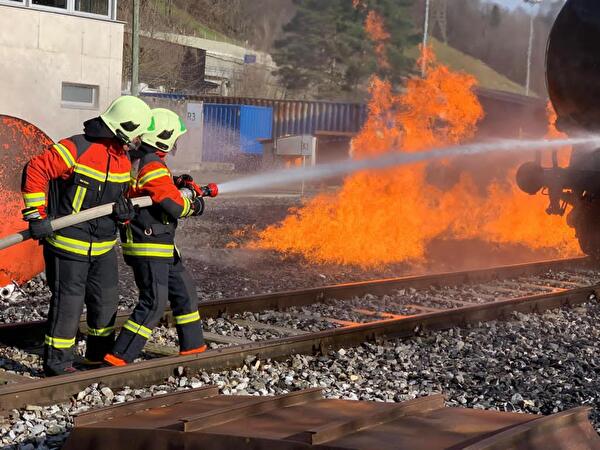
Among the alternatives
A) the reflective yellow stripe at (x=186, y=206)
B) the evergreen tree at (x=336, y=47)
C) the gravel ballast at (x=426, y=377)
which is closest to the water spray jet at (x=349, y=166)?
the reflective yellow stripe at (x=186, y=206)

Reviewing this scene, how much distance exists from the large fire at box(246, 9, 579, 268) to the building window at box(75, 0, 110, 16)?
7.11m

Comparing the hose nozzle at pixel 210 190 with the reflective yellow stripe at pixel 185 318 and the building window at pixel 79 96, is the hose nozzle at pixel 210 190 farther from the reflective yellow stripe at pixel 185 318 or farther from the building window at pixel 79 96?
the building window at pixel 79 96

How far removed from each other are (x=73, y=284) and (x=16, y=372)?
0.80 m

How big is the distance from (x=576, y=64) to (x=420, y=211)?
632 cm

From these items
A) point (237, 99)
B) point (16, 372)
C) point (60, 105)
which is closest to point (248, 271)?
point (16, 372)

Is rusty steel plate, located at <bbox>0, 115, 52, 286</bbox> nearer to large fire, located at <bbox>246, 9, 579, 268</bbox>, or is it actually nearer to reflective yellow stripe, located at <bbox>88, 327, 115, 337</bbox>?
reflective yellow stripe, located at <bbox>88, 327, 115, 337</bbox>

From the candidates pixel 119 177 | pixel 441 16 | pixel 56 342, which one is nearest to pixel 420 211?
pixel 119 177

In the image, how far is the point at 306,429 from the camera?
3154 mm

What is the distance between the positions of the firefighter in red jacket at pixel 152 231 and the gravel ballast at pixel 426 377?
1.46 ft

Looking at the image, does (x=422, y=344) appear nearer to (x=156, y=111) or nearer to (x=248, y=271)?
(x=156, y=111)

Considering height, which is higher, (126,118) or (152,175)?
(126,118)

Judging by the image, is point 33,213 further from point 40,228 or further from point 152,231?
point 152,231

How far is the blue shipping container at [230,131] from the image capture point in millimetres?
37750

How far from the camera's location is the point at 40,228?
545 cm
